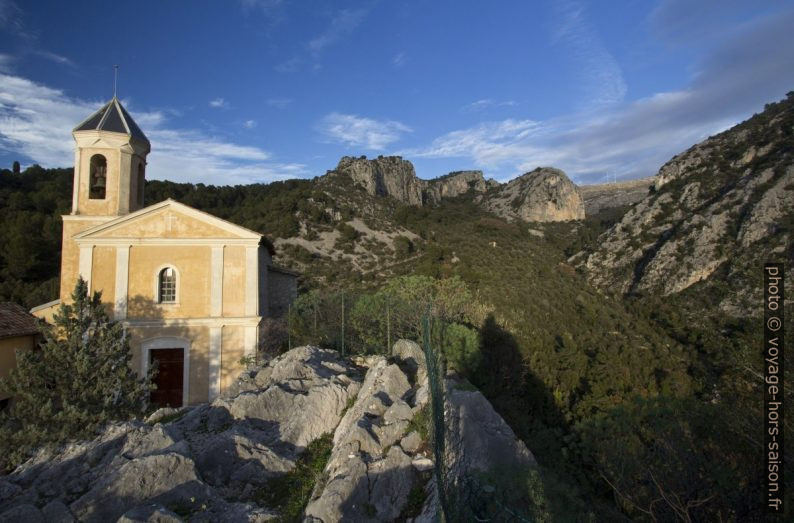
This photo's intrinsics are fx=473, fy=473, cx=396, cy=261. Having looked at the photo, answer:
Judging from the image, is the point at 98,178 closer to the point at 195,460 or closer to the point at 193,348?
the point at 193,348

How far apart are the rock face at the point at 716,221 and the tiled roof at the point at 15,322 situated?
82.3 feet

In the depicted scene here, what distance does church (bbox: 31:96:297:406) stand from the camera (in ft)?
52.8

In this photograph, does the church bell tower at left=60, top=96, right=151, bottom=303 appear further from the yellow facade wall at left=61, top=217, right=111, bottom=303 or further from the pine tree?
the pine tree

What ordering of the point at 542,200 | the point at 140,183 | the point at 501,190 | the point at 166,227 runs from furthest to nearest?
the point at 501,190, the point at 542,200, the point at 140,183, the point at 166,227

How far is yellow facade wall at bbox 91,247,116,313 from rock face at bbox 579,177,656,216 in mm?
72703

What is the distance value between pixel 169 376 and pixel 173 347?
98 centimetres

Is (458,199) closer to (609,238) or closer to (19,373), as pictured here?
(609,238)

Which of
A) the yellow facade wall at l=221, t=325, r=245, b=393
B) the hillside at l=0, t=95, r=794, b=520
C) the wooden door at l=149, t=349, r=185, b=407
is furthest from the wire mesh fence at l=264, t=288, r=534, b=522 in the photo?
the wooden door at l=149, t=349, r=185, b=407

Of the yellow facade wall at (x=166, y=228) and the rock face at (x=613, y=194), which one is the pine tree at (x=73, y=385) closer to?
the yellow facade wall at (x=166, y=228)

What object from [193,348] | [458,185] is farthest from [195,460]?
[458,185]

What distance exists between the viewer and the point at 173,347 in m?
16.2

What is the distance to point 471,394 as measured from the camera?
9.00 metres

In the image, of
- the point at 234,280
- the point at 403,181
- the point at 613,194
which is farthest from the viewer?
the point at 613,194

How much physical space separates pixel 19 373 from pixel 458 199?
2882 inches
